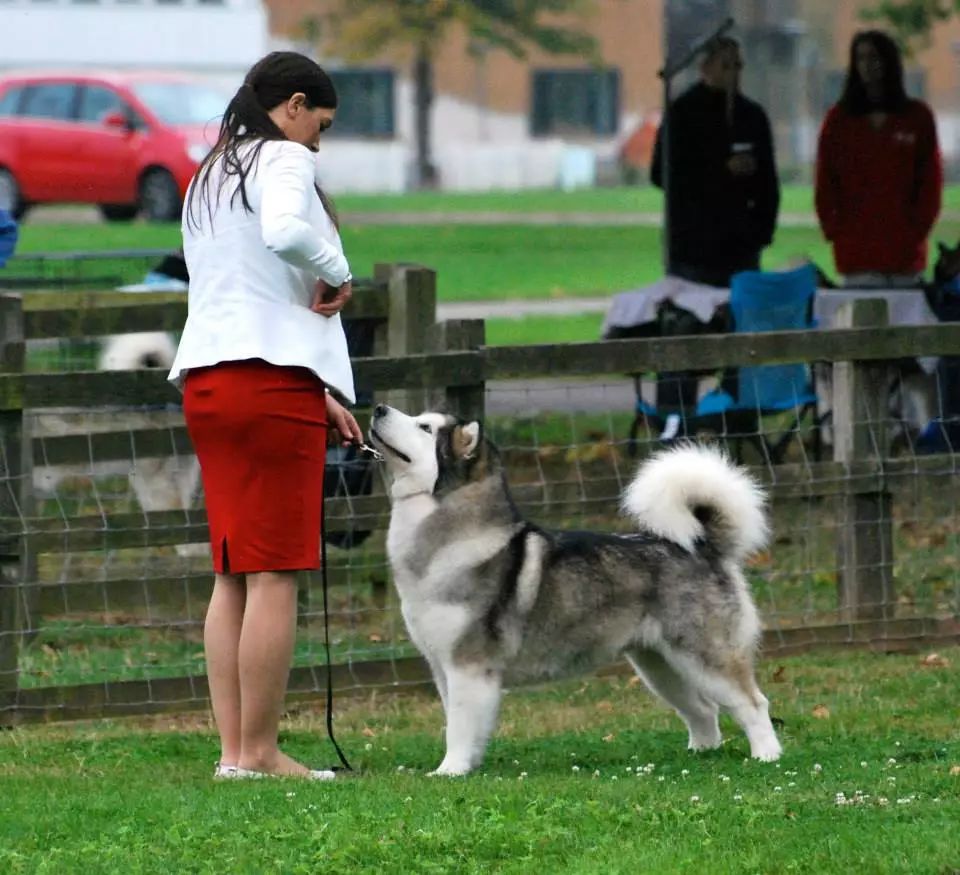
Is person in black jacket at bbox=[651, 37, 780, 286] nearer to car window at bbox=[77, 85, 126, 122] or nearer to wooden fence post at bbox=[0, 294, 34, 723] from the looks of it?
wooden fence post at bbox=[0, 294, 34, 723]

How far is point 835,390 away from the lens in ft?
26.4

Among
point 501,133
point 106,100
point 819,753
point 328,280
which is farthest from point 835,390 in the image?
point 501,133

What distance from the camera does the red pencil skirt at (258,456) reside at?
17.5 ft

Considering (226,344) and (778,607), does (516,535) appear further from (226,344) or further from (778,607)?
→ (778,607)

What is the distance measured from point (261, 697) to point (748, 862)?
1.64m

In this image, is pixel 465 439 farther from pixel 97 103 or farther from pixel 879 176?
pixel 97 103

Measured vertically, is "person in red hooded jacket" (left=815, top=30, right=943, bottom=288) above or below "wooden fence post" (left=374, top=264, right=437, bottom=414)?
above

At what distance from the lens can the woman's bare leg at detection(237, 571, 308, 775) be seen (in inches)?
215

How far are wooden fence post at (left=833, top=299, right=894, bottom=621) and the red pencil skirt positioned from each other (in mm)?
3092

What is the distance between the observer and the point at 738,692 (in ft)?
20.0

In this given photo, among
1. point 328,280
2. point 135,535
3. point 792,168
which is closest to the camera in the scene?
point 328,280

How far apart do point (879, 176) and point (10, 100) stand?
18939 mm

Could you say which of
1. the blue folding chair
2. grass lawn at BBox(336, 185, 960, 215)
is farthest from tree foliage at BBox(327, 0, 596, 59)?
the blue folding chair

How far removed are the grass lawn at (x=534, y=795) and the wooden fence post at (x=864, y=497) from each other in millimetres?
559
